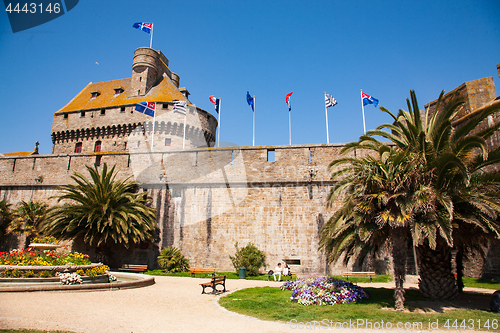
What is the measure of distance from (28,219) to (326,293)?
18.2 metres

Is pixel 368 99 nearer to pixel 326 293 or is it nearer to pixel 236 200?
pixel 236 200

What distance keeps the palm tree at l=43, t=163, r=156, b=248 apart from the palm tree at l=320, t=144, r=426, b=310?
37.1 feet

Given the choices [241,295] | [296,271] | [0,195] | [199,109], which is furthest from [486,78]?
[0,195]

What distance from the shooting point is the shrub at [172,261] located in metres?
16.7

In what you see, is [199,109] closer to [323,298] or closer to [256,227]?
[256,227]

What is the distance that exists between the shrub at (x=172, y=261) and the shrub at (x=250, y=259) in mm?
2669

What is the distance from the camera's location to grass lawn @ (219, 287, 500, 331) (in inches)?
258

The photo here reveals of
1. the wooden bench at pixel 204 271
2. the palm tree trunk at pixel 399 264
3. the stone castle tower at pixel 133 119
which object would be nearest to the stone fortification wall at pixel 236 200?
the wooden bench at pixel 204 271

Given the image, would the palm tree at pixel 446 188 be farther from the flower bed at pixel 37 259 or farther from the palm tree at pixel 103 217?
the palm tree at pixel 103 217

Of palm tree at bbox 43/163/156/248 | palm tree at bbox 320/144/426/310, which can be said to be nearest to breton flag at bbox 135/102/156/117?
palm tree at bbox 43/163/156/248

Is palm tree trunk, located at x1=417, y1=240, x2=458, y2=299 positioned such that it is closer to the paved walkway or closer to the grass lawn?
the grass lawn

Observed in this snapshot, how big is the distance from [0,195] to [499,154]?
2602 cm

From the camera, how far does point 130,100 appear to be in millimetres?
32688

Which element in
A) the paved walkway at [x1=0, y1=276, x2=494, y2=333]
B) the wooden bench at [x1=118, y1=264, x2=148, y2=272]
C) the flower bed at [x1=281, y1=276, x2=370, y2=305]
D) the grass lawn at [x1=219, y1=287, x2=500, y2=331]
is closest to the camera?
the paved walkway at [x1=0, y1=276, x2=494, y2=333]
